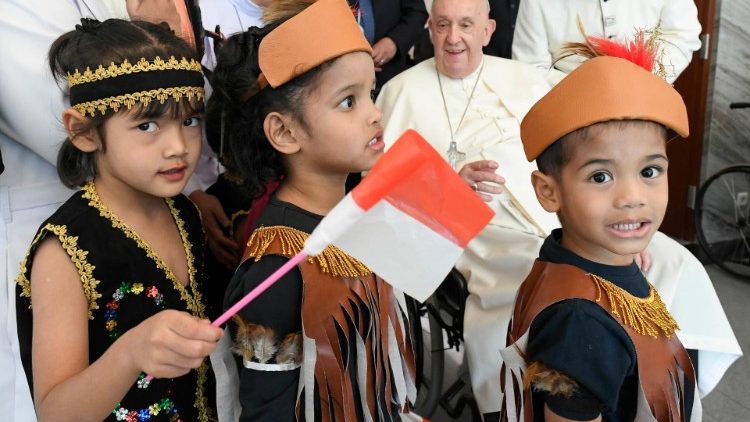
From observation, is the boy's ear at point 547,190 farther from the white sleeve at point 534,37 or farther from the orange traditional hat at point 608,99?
the white sleeve at point 534,37

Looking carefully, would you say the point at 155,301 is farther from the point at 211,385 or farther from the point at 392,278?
the point at 392,278

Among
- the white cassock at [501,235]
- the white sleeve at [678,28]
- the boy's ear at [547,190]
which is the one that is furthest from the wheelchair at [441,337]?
the white sleeve at [678,28]

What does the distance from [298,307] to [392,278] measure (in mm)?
260

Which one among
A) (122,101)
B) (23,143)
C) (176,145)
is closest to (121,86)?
(122,101)

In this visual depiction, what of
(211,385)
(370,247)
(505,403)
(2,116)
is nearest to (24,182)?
(2,116)

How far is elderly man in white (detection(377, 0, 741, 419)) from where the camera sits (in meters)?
1.60

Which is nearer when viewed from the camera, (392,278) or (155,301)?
(392,278)

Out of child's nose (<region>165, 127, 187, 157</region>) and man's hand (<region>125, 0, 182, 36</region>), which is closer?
child's nose (<region>165, 127, 187, 157</region>)

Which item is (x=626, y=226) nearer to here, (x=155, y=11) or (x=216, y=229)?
(x=216, y=229)

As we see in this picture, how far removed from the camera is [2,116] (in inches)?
48.5

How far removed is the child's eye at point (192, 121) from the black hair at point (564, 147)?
63 centimetres

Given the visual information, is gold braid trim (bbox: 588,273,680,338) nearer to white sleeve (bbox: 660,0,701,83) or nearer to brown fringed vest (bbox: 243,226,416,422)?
brown fringed vest (bbox: 243,226,416,422)

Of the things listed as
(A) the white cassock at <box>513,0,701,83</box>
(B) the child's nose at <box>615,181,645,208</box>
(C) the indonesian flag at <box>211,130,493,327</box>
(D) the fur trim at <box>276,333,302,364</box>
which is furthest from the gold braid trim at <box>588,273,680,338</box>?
(A) the white cassock at <box>513,0,701,83</box>

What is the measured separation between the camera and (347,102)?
1158 mm
